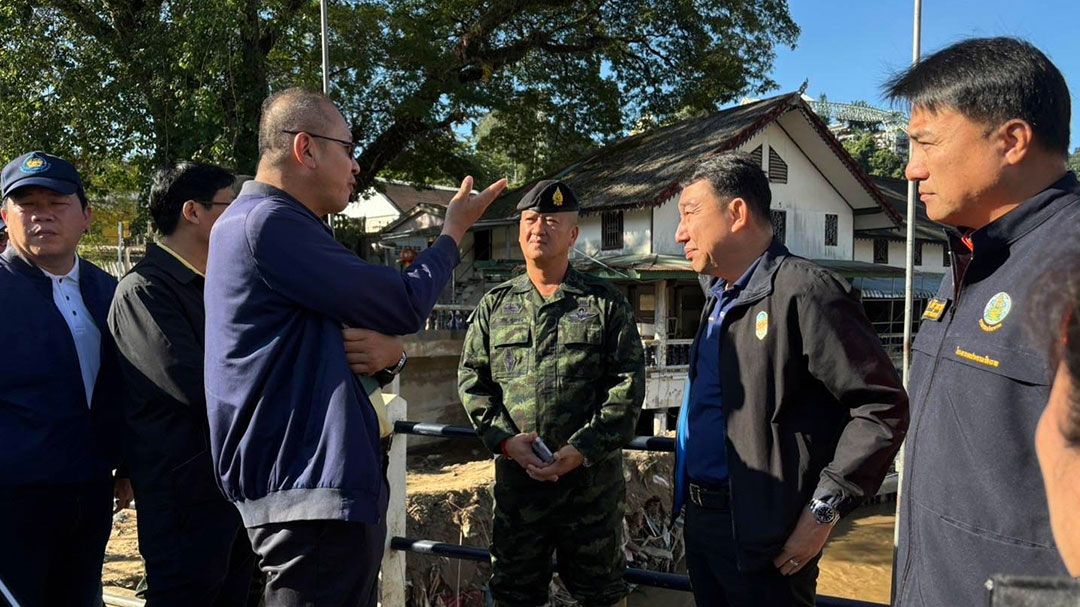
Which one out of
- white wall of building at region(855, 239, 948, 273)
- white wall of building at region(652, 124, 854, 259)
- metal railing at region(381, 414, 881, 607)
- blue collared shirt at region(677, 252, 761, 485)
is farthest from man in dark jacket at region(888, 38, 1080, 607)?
white wall of building at region(855, 239, 948, 273)

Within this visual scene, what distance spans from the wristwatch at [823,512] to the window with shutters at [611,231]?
54.7ft

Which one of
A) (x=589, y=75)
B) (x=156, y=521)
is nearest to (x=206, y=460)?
(x=156, y=521)

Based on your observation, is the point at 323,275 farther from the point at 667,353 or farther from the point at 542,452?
the point at 667,353

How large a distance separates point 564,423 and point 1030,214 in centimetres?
176

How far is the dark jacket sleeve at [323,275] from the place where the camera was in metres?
1.74

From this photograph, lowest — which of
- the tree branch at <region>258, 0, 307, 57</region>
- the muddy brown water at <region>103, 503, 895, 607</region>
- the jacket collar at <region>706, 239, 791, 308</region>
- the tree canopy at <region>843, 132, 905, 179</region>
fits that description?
the muddy brown water at <region>103, 503, 895, 607</region>

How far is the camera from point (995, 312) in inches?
55.5

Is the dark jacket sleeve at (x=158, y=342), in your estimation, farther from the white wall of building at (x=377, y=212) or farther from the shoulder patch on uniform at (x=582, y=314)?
the white wall of building at (x=377, y=212)

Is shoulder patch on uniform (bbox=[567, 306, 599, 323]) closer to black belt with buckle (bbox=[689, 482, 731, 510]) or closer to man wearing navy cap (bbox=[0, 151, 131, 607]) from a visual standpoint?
black belt with buckle (bbox=[689, 482, 731, 510])

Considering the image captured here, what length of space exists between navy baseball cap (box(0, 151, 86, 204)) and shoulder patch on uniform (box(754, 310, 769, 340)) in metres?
2.46

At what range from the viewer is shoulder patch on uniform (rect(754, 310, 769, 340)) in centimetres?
202

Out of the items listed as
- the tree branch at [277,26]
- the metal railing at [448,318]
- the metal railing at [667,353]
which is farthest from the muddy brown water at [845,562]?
the tree branch at [277,26]

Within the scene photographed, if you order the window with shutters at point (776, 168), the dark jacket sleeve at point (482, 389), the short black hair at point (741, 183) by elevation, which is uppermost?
the window with shutters at point (776, 168)

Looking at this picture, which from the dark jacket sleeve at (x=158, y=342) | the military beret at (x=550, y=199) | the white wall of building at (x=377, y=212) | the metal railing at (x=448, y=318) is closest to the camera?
the dark jacket sleeve at (x=158, y=342)
